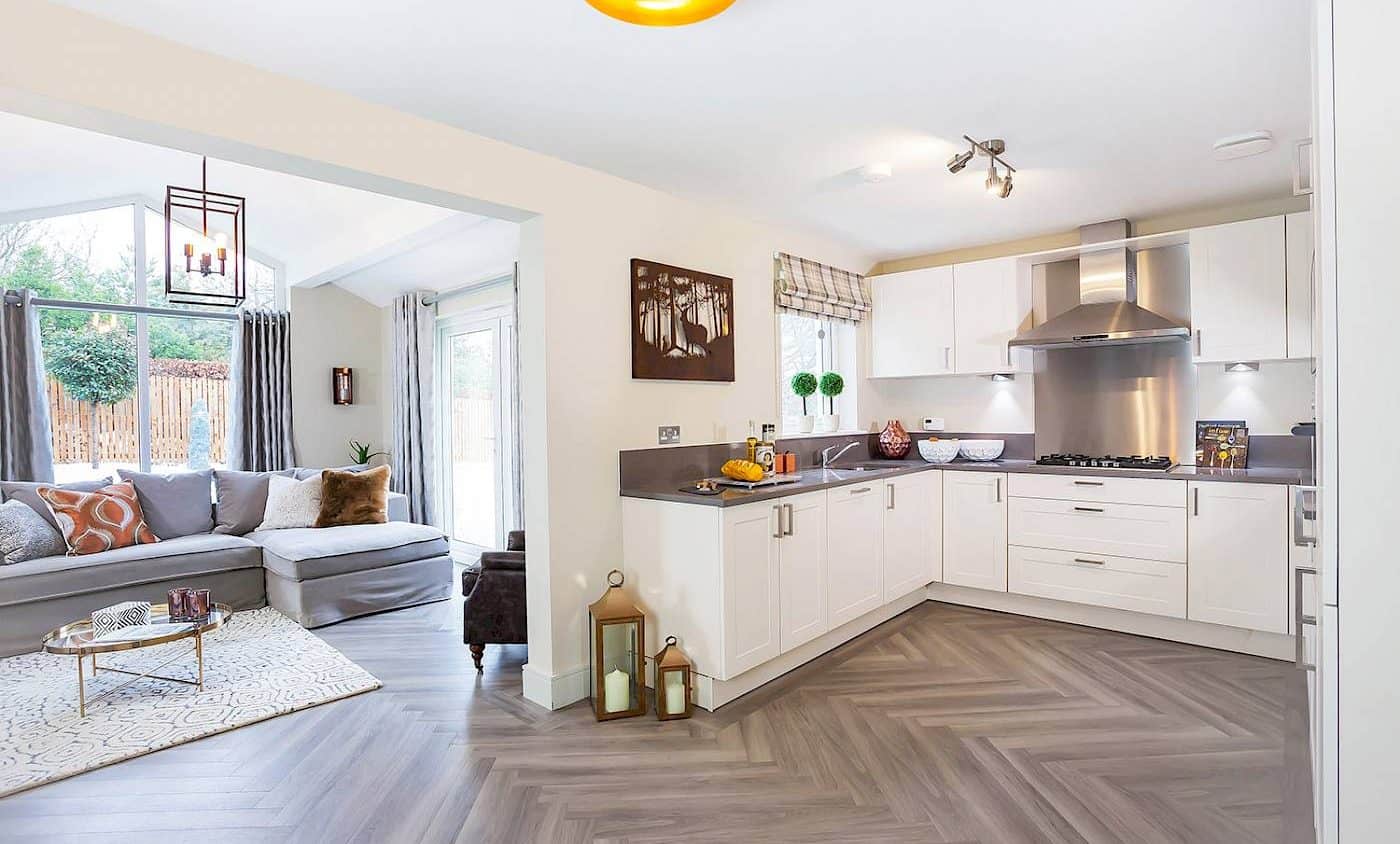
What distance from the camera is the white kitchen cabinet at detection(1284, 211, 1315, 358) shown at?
3670 millimetres

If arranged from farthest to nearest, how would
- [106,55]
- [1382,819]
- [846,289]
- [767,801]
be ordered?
[846,289]
[767,801]
[106,55]
[1382,819]

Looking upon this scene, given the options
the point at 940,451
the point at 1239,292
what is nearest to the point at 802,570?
the point at 940,451

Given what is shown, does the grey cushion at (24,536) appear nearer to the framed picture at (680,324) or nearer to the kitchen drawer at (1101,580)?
the framed picture at (680,324)

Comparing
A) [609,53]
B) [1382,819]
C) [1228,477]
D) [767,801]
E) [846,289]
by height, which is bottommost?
A: [767,801]

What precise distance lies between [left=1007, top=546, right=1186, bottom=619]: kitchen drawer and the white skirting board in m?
0.11

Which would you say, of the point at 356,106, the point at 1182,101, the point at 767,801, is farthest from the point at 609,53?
the point at 767,801

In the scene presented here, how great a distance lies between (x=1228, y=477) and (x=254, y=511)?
6.15 metres

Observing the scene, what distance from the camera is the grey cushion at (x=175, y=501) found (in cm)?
496

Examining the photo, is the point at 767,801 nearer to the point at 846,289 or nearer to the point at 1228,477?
the point at 1228,477

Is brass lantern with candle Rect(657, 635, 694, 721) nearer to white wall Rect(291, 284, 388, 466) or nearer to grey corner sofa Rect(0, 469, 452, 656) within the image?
grey corner sofa Rect(0, 469, 452, 656)

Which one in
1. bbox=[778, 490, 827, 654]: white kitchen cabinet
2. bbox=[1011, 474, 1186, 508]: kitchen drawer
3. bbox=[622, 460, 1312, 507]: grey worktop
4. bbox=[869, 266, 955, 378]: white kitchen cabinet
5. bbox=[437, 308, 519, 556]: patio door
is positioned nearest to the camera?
bbox=[622, 460, 1312, 507]: grey worktop

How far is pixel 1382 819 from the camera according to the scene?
126cm

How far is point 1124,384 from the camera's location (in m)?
4.49

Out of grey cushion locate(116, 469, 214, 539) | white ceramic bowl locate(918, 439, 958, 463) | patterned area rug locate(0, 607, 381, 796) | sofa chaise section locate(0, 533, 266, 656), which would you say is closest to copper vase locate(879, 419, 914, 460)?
white ceramic bowl locate(918, 439, 958, 463)
